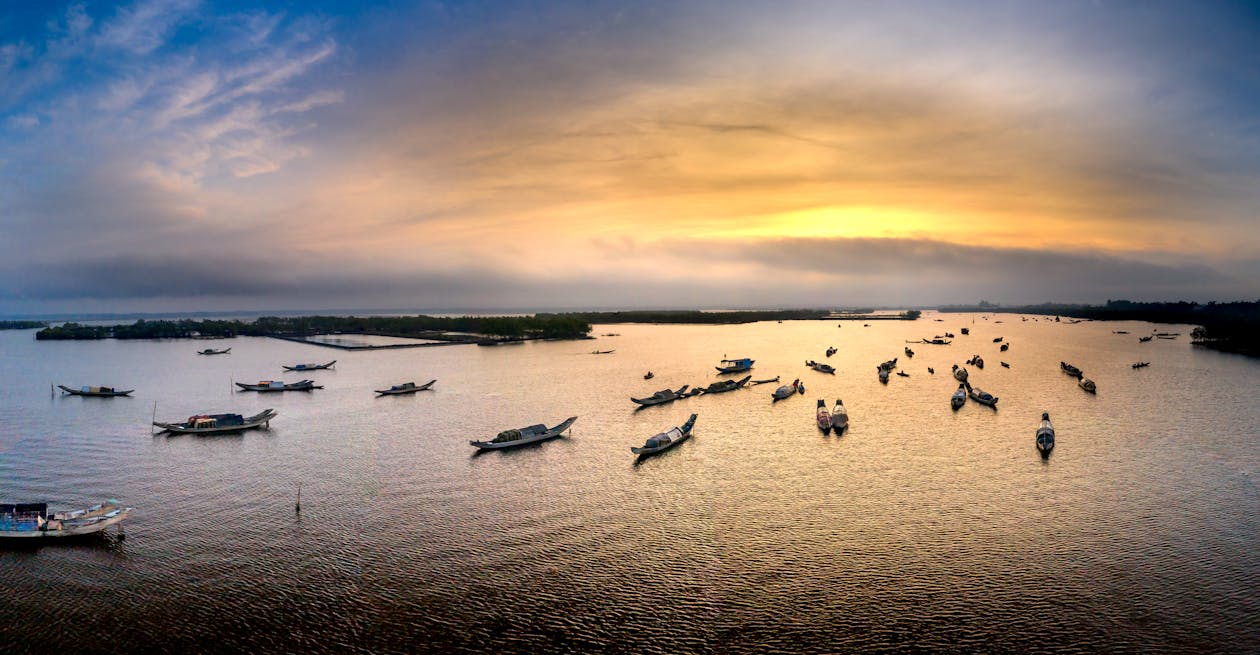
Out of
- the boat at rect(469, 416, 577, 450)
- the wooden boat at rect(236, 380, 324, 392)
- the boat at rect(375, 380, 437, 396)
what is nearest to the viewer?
the boat at rect(469, 416, 577, 450)

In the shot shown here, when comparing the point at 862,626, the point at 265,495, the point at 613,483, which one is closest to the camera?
the point at 862,626

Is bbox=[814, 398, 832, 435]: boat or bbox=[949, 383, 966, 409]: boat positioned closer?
bbox=[814, 398, 832, 435]: boat

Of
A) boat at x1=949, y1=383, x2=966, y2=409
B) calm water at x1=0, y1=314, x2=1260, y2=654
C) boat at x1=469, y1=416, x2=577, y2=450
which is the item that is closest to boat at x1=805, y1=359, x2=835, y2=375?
boat at x1=949, y1=383, x2=966, y2=409

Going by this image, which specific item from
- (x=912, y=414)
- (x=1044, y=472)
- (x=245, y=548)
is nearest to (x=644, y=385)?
(x=912, y=414)

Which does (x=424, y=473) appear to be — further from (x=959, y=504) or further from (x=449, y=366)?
(x=449, y=366)

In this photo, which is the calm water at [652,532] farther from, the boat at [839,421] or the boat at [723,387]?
the boat at [723,387]

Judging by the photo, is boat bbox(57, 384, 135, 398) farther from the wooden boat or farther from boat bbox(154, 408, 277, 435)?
boat bbox(154, 408, 277, 435)

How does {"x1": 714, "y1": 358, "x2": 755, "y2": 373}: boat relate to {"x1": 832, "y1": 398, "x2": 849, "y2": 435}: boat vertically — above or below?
above

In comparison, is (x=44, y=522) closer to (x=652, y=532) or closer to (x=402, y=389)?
(x=652, y=532)
